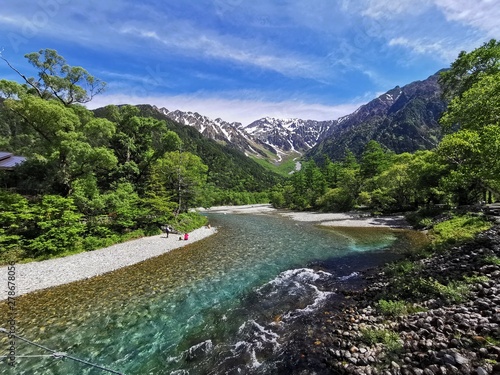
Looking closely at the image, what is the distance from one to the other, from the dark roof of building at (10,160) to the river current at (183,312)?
21.1m

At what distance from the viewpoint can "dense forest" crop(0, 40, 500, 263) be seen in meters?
17.2

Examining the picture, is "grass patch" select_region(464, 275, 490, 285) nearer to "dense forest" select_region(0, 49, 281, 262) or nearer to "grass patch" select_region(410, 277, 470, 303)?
"grass patch" select_region(410, 277, 470, 303)

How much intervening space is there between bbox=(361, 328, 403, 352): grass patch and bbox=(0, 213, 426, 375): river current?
302 centimetres

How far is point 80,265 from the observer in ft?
58.6

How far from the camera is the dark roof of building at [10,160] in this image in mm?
26406

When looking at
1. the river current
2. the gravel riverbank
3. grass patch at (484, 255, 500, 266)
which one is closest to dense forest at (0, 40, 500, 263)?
the gravel riverbank

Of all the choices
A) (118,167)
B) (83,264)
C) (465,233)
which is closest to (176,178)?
(118,167)

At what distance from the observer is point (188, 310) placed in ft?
39.5

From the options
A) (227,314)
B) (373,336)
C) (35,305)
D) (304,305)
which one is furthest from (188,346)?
(35,305)

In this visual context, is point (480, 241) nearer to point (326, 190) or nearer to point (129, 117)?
point (129, 117)

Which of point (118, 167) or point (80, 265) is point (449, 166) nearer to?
point (80, 265)

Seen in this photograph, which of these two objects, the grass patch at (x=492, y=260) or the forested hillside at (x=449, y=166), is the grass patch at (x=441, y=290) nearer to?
the grass patch at (x=492, y=260)

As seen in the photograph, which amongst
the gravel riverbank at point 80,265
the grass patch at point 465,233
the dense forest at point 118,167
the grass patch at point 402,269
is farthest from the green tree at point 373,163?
the gravel riverbank at point 80,265

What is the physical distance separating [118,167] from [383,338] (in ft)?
134
